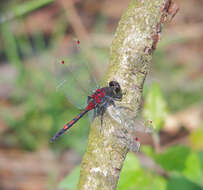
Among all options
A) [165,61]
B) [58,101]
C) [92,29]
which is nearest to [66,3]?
[92,29]

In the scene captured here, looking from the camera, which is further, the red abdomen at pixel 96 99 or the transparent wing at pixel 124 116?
the red abdomen at pixel 96 99

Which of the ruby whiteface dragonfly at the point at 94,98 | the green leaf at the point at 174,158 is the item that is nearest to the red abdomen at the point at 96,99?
the ruby whiteface dragonfly at the point at 94,98

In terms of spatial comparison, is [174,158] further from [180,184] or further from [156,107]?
[156,107]

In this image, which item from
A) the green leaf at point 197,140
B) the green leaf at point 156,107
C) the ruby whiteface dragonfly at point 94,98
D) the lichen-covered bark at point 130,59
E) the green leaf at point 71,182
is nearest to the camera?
the lichen-covered bark at point 130,59

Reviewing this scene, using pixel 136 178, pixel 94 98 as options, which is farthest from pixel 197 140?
pixel 94 98

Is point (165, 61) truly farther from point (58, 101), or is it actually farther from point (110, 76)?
point (110, 76)

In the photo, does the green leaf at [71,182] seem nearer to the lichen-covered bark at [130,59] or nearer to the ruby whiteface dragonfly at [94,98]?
the ruby whiteface dragonfly at [94,98]
